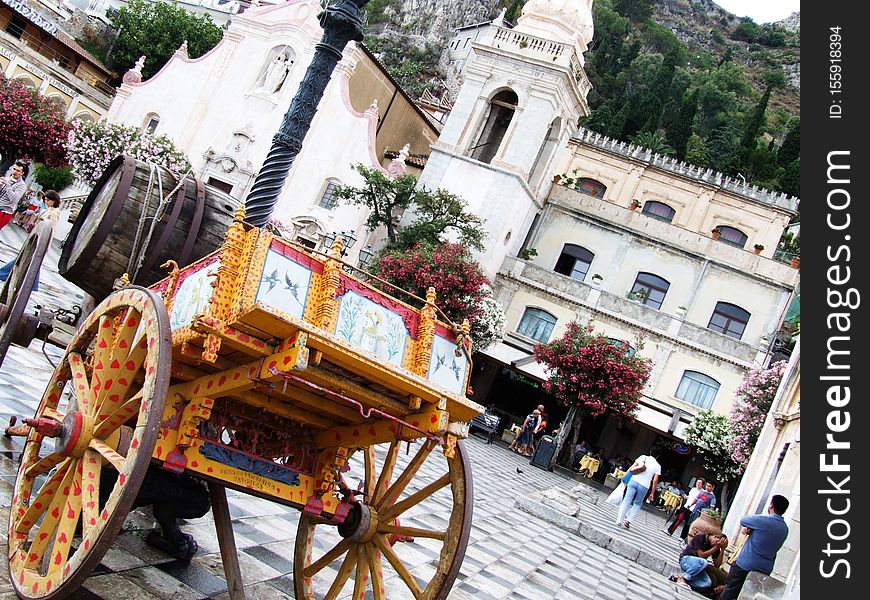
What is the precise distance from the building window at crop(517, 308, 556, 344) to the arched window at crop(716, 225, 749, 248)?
11.8 m

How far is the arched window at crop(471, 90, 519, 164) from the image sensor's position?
32719 millimetres

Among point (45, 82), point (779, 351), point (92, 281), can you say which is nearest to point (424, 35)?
point (45, 82)

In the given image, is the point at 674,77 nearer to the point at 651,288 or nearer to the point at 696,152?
the point at 696,152

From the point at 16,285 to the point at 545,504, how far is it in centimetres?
1016

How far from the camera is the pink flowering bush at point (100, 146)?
96.8 feet

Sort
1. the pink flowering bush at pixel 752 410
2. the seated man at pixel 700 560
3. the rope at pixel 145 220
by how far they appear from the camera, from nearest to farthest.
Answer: the rope at pixel 145 220 → the seated man at pixel 700 560 → the pink flowering bush at pixel 752 410

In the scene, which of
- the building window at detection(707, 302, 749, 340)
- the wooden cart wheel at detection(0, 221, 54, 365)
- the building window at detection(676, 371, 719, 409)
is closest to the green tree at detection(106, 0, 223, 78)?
the building window at detection(707, 302, 749, 340)

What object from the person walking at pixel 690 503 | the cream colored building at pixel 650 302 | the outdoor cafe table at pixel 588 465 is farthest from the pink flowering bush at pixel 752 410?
the cream colored building at pixel 650 302

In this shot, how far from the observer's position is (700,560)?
1119 cm

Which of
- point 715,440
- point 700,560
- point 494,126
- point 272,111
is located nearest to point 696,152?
point 494,126

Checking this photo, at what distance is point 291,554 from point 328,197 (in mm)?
27116

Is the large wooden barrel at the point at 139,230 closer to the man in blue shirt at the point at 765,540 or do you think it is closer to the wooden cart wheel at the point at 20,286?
the wooden cart wheel at the point at 20,286

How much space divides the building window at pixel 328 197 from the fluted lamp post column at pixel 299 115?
25.1 meters

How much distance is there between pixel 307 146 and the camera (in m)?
32.7
